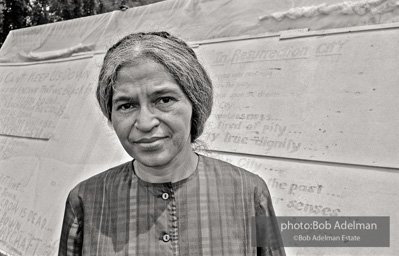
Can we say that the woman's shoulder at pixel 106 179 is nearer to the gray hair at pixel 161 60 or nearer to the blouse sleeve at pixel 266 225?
the gray hair at pixel 161 60

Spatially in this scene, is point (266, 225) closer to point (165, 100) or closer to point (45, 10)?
point (165, 100)

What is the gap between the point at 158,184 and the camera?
1.26 metres

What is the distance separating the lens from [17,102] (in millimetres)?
5094

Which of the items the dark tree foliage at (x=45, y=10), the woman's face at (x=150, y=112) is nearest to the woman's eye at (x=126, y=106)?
the woman's face at (x=150, y=112)

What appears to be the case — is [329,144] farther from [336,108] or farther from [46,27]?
[46,27]

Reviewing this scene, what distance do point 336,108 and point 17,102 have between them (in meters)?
4.04

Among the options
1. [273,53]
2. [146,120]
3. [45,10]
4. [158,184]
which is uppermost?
[45,10]

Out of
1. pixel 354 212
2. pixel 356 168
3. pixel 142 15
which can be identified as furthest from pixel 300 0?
pixel 142 15

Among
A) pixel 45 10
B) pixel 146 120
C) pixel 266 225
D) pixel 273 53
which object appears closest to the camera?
pixel 146 120

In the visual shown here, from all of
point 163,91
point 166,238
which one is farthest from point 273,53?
point 166,238

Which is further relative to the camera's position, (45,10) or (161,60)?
(45,10)

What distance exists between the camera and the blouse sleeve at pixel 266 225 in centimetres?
127

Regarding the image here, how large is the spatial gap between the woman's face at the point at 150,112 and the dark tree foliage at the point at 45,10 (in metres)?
9.33

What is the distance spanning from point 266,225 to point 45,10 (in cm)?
1107
